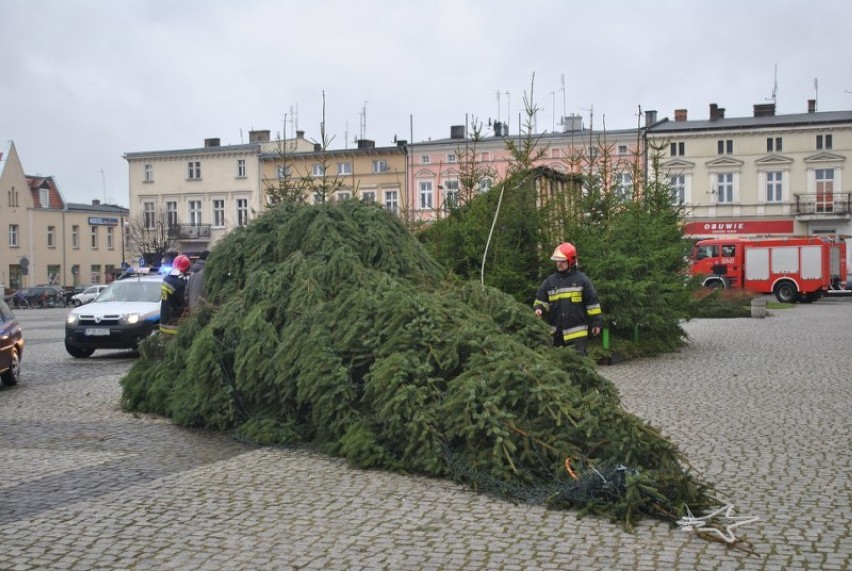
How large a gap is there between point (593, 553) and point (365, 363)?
10.8 ft

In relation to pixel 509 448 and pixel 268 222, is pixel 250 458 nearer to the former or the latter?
pixel 509 448

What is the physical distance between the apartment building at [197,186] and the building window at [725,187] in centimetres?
3114

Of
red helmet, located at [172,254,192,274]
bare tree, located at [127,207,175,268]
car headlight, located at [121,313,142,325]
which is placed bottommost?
car headlight, located at [121,313,142,325]

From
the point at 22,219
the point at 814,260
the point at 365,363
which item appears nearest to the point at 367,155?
the point at 22,219

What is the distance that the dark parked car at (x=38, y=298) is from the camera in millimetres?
56938

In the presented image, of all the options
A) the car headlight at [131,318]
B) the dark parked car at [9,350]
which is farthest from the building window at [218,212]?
the dark parked car at [9,350]

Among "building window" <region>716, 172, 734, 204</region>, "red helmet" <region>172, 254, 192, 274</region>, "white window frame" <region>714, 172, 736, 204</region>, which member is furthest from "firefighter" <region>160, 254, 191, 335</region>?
"building window" <region>716, 172, 734, 204</region>

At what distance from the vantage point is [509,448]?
6852 mm

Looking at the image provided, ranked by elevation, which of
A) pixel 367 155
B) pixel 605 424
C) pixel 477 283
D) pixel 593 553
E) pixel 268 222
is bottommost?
pixel 593 553

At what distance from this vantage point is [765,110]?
6588 cm

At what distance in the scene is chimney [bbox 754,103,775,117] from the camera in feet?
216

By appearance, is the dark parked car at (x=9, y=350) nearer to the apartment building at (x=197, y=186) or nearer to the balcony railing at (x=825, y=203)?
the balcony railing at (x=825, y=203)

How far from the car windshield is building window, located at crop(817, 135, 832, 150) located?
171 ft

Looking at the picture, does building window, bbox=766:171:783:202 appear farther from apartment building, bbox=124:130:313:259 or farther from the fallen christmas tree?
the fallen christmas tree
